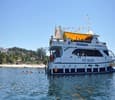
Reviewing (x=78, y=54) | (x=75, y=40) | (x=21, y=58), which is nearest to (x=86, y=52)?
(x=78, y=54)

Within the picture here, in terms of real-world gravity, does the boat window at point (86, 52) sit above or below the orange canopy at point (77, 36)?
below

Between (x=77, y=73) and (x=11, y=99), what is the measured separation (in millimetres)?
36815

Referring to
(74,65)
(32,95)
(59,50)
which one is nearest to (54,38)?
Answer: (59,50)

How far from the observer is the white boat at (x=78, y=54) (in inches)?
2363

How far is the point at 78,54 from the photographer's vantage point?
6262cm

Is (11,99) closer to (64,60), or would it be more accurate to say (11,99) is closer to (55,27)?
(64,60)

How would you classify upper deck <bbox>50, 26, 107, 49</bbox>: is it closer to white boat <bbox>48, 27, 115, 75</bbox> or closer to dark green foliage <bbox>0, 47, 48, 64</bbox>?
white boat <bbox>48, 27, 115, 75</bbox>

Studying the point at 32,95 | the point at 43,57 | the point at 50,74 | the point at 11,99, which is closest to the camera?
the point at 11,99

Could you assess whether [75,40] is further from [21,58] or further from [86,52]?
[21,58]

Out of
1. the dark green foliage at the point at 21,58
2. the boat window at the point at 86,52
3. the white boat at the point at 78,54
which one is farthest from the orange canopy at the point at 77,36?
the dark green foliage at the point at 21,58

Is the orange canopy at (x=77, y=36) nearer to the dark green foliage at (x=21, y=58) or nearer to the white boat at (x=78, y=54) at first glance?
the white boat at (x=78, y=54)

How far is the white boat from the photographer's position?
60031 mm

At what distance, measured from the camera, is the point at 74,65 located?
6103 centimetres

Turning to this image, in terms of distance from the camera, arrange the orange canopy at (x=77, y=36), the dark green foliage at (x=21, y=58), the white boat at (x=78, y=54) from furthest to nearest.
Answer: the dark green foliage at (x=21, y=58)
the orange canopy at (x=77, y=36)
the white boat at (x=78, y=54)
